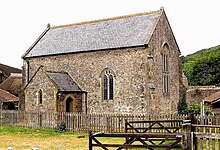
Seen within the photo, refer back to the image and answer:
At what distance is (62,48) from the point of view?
38.0 metres

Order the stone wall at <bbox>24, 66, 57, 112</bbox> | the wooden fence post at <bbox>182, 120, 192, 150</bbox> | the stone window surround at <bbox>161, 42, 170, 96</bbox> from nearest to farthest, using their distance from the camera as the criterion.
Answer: the wooden fence post at <bbox>182, 120, 192, 150</bbox>, the stone wall at <bbox>24, 66, 57, 112</bbox>, the stone window surround at <bbox>161, 42, 170, 96</bbox>

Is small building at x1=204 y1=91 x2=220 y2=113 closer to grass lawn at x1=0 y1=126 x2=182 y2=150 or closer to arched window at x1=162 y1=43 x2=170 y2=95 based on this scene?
arched window at x1=162 y1=43 x2=170 y2=95

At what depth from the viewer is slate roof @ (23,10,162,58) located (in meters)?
33.7

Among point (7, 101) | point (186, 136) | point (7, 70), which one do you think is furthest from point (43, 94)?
point (7, 70)

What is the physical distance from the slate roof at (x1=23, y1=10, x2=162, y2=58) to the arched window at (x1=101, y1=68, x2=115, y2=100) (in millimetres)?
2381

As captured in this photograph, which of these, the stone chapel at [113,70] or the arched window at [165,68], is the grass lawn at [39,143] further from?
the arched window at [165,68]

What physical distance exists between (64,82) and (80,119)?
20.7 feet

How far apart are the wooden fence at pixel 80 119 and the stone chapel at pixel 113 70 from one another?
1.63m

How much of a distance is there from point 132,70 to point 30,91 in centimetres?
999

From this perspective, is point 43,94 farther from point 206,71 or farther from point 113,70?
point 206,71

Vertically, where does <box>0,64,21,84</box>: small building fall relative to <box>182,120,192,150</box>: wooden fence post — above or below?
above

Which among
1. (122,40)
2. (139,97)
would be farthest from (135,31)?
(139,97)

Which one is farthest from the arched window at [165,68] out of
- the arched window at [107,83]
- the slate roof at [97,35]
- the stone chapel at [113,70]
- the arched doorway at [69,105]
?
the arched doorway at [69,105]

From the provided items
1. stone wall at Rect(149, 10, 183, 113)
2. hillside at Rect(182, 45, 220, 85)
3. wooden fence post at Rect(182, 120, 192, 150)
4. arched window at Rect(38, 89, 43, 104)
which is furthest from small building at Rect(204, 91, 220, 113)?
hillside at Rect(182, 45, 220, 85)
